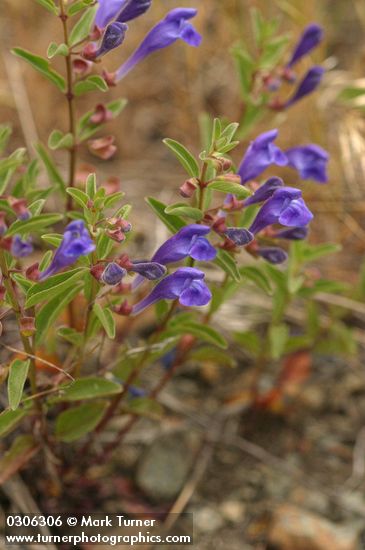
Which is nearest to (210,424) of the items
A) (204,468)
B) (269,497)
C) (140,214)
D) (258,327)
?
(204,468)

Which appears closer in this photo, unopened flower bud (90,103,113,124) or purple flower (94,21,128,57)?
purple flower (94,21,128,57)

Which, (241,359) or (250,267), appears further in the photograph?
(241,359)

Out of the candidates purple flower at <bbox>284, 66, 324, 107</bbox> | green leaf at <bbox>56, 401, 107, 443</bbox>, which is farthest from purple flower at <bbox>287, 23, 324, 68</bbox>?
green leaf at <bbox>56, 401, 107, 443</bbox>

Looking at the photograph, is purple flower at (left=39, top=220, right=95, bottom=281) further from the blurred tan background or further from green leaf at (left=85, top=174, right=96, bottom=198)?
the blurred tan background

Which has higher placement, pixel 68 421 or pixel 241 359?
pixel 68 421

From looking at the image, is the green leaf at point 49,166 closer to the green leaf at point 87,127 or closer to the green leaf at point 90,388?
the green leaf at point 87,127

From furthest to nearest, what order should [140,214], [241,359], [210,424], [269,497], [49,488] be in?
[140,214] → [241,359] → [210,424] → [269,497] → [49,488]

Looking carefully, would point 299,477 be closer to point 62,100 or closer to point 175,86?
point 175,86

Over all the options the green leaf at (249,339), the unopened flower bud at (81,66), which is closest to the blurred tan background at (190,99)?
the green leaf at (249,339)
